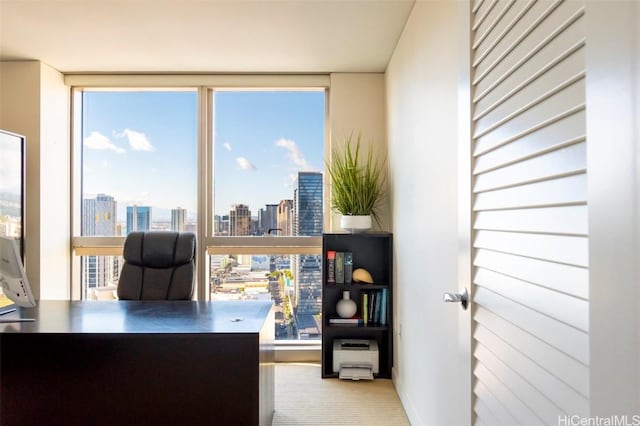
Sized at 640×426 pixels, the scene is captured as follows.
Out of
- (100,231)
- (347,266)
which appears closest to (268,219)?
(347,266)

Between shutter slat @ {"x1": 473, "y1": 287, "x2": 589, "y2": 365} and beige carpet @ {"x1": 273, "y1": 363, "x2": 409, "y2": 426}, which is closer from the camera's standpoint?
shutter slat @ {"x1": 473, "y1": 287, "x2": 589, "y2": 365}

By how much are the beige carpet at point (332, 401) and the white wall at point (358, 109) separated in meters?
1.26

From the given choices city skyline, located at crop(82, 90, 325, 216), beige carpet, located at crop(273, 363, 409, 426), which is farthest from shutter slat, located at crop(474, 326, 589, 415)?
city skyline, located at crop(82, 90, 325, 216)

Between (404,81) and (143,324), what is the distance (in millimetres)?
2140

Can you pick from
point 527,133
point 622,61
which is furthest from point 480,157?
point 622,61

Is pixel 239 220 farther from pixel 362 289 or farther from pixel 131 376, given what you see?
pixel 131 376

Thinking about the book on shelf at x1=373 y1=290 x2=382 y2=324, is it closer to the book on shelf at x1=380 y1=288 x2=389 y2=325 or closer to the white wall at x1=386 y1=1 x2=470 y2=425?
the book on shelf at x1=380 y1=288 x2=389 y2=325

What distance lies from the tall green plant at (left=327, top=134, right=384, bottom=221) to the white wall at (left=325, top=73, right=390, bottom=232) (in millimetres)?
159

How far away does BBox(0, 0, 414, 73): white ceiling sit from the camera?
7.60 ft

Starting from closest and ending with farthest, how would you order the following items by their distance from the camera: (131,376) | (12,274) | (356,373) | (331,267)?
(131,376)
(12,274)
(356,373)
(331,267)

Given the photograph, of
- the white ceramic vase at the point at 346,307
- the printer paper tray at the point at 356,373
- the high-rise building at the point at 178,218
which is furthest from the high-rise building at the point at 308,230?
the high-rise building at the point at 178,218

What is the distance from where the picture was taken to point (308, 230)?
3.50 meters

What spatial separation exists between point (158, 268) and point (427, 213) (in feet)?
6.03

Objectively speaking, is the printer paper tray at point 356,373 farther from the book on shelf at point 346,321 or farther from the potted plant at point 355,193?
the potted plant at point 355,193
